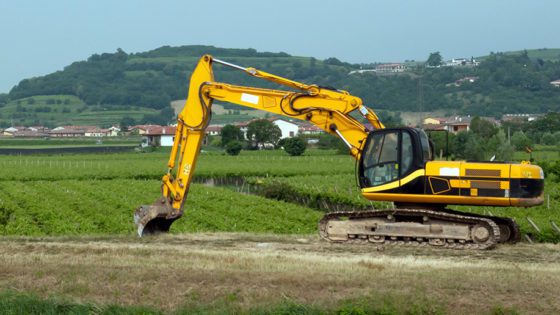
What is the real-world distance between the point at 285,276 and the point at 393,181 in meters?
6.66

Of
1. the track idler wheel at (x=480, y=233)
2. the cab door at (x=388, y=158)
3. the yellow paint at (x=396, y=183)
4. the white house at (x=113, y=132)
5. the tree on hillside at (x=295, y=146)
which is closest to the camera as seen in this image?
the track idler wheel at (x=480, y=233)

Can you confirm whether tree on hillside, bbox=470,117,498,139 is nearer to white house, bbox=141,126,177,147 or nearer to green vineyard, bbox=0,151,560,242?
green vineyard, bbox=0,151,560,242

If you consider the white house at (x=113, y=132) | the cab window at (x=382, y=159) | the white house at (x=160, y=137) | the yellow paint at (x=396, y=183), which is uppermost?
the cab window at (x=382, y=159)

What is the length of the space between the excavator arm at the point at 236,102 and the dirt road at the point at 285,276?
2.82m

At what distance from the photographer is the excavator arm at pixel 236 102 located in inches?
904

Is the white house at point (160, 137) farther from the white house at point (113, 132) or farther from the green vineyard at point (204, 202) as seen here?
the green vineyard at point (204, 202)

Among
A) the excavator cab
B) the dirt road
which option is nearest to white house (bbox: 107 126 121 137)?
the excavator cab

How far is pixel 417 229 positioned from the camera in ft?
71.6

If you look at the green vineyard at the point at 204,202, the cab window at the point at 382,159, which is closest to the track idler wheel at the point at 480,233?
the cab window at the point at 382,159

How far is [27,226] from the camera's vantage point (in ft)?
108

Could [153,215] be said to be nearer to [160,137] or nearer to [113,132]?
[160,137]

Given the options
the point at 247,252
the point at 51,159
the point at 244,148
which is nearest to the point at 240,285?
the point at 247,252

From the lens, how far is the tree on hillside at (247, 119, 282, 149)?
123625 mm

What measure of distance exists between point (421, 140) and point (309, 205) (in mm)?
27867
